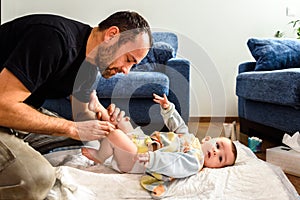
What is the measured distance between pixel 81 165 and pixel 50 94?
1.01 feet

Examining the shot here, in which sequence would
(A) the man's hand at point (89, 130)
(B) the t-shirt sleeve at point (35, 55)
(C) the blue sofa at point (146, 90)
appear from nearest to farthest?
(B) the t-shirt sleeve at point (35, 55)
(A) the man's hand at point (89, 130)
(C) the blue sofa at point (146, 90)

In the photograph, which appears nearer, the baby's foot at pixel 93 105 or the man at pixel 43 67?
Result: the man at pixel 43 67

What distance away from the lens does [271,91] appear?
2.10m

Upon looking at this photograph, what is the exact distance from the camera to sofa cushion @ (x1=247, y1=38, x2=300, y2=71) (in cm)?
258

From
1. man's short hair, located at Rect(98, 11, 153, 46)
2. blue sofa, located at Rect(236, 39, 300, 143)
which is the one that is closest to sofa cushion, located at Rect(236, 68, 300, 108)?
blue sofa, located at Rect(236, 39, 300, 143)

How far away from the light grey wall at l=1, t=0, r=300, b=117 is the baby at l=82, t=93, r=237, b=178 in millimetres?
1797

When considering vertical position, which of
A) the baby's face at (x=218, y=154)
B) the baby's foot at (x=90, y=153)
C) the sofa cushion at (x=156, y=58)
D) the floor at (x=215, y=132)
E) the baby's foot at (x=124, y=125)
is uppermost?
the sofa cushion at (x=156, y=58)

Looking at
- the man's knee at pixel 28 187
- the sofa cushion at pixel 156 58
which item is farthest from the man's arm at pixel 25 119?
the sofa cushion at pixel 156 58

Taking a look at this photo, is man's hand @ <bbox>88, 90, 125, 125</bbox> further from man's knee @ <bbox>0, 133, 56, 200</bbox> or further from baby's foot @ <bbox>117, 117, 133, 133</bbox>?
man's knee @ <bbox>0, 133, 56, 200</bbox>

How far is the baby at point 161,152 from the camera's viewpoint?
1.34 meters

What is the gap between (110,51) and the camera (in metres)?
1.23

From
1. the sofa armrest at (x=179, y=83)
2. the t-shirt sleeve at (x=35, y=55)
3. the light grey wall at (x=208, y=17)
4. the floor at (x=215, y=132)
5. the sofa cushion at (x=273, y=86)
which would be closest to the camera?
the t-shirt sleeve at (x=35, y=55)

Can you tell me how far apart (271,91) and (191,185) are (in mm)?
1012

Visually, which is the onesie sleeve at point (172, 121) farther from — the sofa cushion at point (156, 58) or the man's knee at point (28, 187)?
the sofa cushion at point (156, 58)
